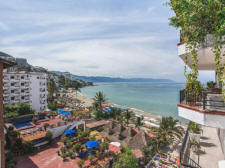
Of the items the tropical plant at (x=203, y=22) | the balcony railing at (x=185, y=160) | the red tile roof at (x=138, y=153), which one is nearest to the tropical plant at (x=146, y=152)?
the red tile roof at (x=138, y=153)

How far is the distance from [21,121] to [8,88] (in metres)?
19.8

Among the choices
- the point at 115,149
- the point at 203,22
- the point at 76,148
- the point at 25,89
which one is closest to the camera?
the point at 203,22

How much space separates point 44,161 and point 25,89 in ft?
110

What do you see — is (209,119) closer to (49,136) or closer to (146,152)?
(146,152)

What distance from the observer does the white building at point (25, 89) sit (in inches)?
1455

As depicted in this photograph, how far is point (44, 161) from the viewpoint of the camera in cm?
1451

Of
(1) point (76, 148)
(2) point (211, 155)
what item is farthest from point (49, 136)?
(2) point (211, 155)

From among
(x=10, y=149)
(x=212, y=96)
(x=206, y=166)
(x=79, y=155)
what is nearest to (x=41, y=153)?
(x=10, y=149)

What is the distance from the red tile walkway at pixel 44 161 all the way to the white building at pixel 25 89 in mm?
29426

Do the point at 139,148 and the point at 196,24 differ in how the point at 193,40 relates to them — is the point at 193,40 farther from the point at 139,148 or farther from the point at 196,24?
the point at 139,148

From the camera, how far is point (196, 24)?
413 cm

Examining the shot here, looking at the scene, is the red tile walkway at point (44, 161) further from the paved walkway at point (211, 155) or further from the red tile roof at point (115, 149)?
the paved walkway at point (211, 155)

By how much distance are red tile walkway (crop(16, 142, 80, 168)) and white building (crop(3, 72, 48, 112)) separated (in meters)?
29.4

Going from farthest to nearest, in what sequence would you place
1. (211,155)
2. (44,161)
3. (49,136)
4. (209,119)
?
(49,136), (44,161), (211,155), (209,119)
